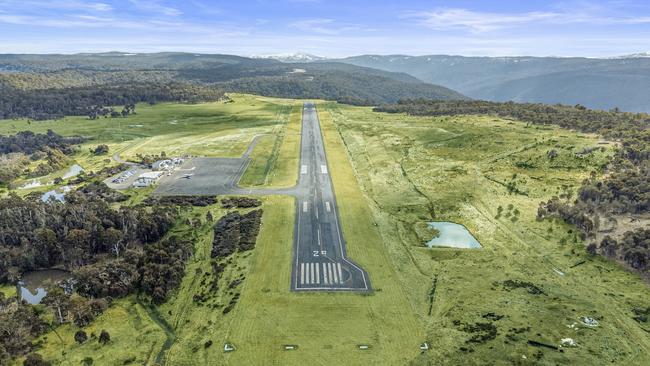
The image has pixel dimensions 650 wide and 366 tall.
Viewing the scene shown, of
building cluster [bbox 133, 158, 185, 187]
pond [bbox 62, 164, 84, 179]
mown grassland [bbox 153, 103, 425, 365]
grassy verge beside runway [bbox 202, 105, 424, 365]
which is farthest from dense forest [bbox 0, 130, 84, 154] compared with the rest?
Result: grassy verge beside runway [bbox 202, 105, 424, 365]

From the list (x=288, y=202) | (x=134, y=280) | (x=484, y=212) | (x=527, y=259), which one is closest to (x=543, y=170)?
(x=484, y=212)

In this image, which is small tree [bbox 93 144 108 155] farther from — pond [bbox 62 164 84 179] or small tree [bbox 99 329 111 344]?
small tree [bbox 99 329 111 344]

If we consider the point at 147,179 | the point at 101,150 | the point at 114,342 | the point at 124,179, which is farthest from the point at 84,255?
the point at 101,150

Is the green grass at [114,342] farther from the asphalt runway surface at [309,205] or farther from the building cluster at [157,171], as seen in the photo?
the building cluster at [157,171]

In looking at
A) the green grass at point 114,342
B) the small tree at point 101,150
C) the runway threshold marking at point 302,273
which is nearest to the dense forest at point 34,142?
the small tree at point 101,150

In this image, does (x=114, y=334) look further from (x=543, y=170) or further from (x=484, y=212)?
(x=543, y=170)

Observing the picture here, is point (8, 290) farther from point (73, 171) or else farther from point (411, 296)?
point (73, 171)
